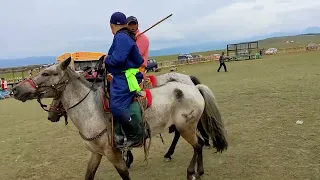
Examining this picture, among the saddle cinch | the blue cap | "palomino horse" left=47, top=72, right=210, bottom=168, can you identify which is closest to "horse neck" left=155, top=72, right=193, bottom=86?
"palomino horse" left=47, top=72, right=210, bottom=168

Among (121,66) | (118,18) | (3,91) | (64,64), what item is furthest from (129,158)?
(3,91)

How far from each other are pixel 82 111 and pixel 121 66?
87 cm

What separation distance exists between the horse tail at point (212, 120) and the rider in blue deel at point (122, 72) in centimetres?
165

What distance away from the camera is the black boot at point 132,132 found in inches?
185

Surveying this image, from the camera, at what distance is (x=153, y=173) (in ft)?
20.5

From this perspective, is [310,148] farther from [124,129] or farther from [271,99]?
[271,99]

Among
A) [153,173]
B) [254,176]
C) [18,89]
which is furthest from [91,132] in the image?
[254,176]

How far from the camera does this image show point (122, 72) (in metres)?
4.64

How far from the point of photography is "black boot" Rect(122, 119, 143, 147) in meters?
4.70

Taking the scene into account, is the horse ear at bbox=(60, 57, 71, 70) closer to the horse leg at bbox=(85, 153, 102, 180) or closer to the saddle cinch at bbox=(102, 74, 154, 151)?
the saddle cinch at bbox=(102, 74, 154, 151)

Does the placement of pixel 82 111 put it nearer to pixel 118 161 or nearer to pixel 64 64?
pixel 64 64

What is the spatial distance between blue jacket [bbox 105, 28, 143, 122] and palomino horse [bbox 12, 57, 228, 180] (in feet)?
1.04

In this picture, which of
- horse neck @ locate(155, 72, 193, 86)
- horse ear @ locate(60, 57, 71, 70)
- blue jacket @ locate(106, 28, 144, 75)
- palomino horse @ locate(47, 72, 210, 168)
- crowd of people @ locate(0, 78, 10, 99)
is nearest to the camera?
blue jacket @ locate(106, 28, 144, 75)

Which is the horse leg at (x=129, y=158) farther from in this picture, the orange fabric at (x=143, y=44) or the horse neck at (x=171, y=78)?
the orange fabric at (x=143, y=44)
